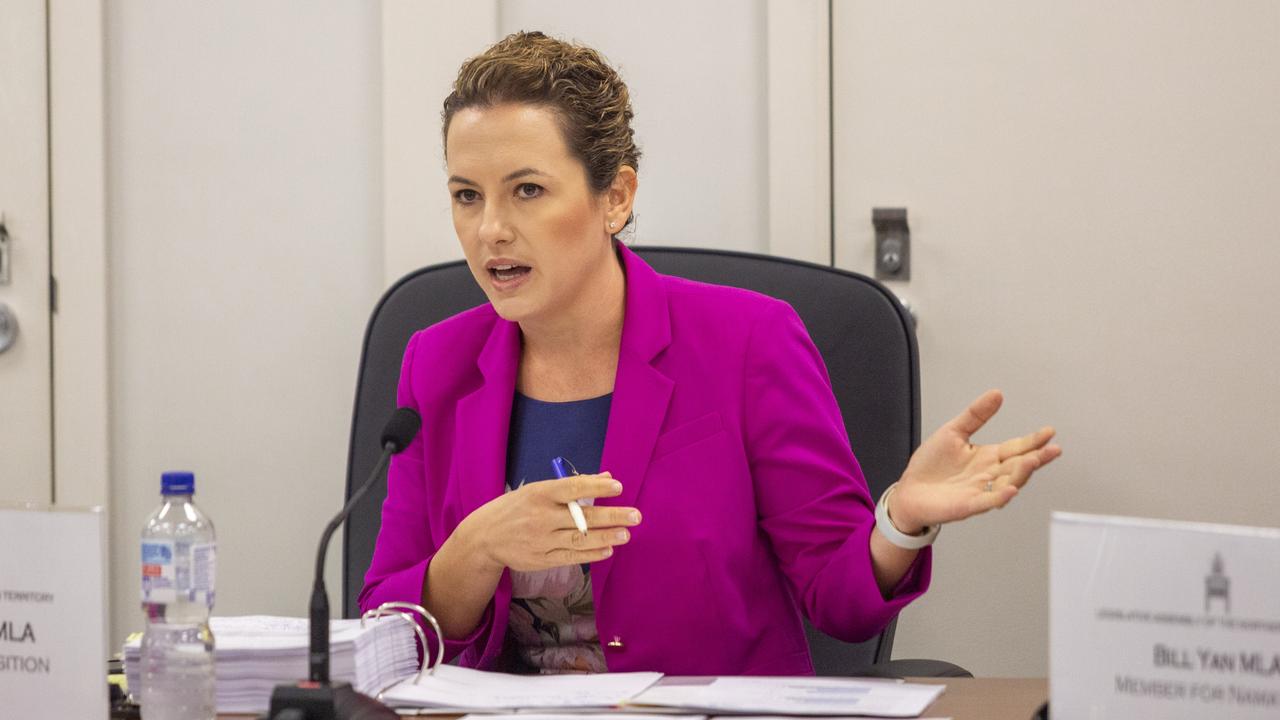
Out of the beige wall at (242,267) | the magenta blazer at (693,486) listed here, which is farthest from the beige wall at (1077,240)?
the beige wall at (242,267)

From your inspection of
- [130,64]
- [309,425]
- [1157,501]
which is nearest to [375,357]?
[309,425]

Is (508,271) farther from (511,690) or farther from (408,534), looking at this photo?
(511,690)

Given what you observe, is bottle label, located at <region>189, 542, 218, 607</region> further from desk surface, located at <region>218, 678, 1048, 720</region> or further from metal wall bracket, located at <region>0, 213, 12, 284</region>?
metal wall bracket, located at <region>0, 213, 12, 284</region>

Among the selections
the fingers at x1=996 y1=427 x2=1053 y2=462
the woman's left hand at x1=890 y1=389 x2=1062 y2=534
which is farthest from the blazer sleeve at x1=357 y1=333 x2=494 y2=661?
the fingers at x1=996 y1=427 x2=1053 y2=462

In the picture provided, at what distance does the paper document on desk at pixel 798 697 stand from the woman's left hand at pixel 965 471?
186mm

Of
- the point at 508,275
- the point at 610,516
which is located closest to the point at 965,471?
the point at 610,516

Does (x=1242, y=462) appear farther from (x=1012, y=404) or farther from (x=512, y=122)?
(x=512, y=122)

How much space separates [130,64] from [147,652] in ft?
5.22

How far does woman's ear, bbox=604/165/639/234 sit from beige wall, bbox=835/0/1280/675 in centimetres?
59

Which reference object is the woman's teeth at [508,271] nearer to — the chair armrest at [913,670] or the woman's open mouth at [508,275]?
the woman's open mouth at [508,275]

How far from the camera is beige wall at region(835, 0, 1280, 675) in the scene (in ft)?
7.24

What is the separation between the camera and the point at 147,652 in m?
1.29

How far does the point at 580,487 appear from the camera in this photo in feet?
4.66

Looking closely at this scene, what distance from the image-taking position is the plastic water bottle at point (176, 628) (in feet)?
4.13
